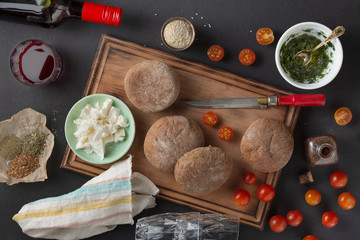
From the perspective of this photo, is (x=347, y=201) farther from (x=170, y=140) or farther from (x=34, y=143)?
(x=34, y=143)

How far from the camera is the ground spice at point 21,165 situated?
8.11ft

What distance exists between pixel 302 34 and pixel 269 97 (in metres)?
0.53

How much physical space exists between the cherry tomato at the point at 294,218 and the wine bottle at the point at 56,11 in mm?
2020

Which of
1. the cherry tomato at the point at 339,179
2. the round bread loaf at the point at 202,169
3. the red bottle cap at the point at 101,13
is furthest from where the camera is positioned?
the cherry tomato at the point at 339,179

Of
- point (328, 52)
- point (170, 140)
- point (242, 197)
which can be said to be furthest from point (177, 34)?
point (242, 197)

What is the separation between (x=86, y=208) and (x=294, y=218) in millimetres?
1621

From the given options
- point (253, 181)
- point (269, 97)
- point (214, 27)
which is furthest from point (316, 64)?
point (253, 181)

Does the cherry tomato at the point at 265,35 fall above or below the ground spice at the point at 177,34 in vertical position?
above

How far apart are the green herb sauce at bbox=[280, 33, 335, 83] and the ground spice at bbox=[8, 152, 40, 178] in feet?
6.98

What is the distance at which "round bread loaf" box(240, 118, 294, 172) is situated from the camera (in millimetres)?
2299

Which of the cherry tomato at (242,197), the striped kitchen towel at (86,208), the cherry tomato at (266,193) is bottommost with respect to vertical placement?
the striped kitchen towel at (86,208)

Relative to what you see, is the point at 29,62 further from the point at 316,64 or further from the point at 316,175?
the point at 316,175

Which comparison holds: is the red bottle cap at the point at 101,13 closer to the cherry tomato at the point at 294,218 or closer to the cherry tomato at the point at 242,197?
the cherry tomato at the point at 242,197

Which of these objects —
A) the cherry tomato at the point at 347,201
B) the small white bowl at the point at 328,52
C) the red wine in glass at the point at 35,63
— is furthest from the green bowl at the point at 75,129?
the cherry tomato at the point at 347,201
